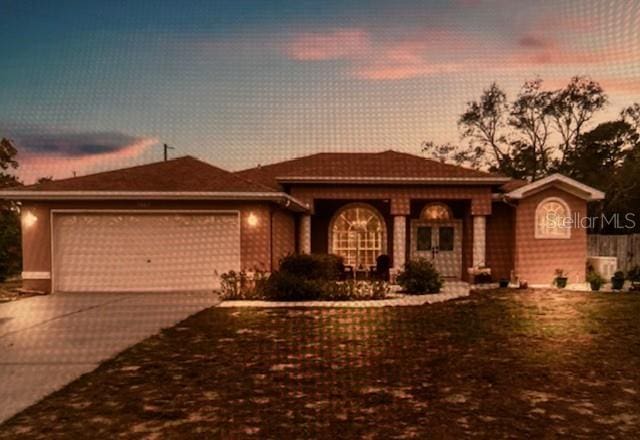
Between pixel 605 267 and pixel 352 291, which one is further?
pixel 605 267

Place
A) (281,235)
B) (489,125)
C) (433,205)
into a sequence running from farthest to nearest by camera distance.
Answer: (489,125), (433,205), (281,235)

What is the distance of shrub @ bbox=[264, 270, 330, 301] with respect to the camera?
39.1 feet

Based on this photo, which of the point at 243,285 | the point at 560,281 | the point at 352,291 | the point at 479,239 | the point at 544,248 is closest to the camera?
the point at 352,291

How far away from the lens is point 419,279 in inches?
514

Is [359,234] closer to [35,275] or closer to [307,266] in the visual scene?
[307,266]

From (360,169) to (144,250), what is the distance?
291 inches

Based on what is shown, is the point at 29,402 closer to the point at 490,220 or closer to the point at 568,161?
the point at 490,220

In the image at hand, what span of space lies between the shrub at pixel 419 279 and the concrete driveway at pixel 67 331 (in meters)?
5.03

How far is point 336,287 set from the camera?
40.0 feet

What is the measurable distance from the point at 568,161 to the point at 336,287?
25897 mm

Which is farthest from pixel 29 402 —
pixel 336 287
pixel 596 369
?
pixel 336 287

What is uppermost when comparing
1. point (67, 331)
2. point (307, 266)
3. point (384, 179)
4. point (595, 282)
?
point (384, 179)

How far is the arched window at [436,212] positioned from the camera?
17.4 metres

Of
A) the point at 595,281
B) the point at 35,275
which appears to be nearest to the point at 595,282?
the point at 595,281
